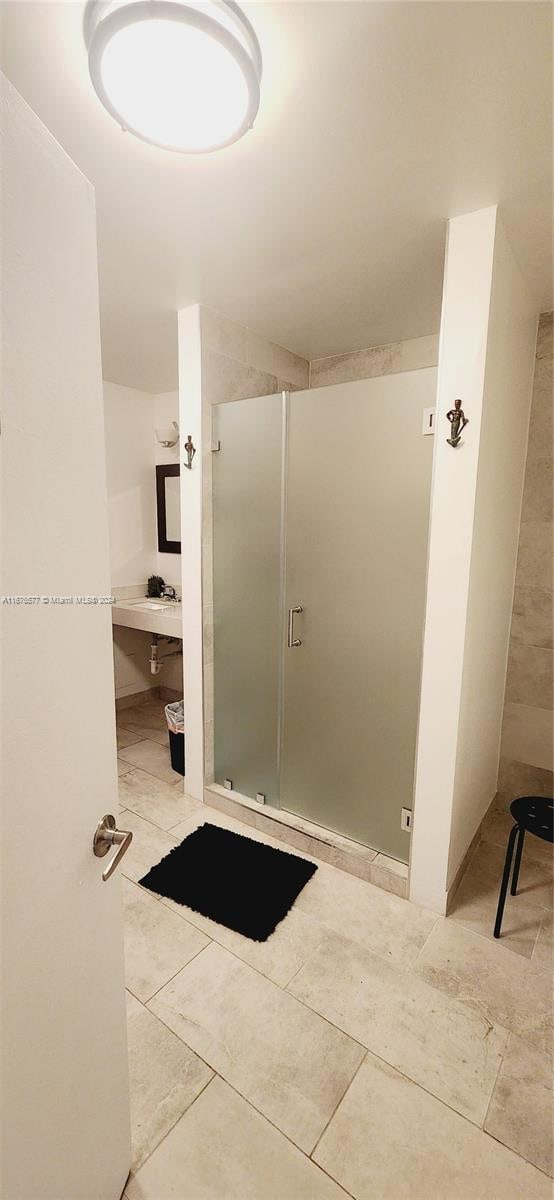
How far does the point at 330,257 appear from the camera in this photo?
1.76 metres

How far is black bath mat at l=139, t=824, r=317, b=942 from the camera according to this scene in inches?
71.5

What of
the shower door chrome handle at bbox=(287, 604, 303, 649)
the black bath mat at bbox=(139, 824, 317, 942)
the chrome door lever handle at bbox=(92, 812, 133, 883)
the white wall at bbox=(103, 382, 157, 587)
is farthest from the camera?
the white wall at bbox=(103, 382, 157, 587)

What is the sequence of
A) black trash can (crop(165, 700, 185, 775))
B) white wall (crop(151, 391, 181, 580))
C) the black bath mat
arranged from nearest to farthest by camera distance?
the black bath mat
black trash can (crop(165, 700, 185, 775))
white wall (crop(151, 391, 181, 580))

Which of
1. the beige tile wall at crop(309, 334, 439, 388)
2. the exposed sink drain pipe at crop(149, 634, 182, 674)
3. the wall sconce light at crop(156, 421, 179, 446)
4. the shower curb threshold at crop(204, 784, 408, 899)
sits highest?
the beige tile wall at crop(309, 334, 439, 388)

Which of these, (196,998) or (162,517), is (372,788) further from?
(162,517)

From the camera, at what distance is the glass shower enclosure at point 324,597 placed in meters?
1.87

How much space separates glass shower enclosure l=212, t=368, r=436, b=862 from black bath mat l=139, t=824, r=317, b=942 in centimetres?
28

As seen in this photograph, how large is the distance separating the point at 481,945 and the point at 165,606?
2.63 meters

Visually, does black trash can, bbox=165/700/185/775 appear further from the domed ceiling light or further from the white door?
the domed ceiling light

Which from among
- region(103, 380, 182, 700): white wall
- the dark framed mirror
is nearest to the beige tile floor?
region(103, 380, 182, 700): white wall

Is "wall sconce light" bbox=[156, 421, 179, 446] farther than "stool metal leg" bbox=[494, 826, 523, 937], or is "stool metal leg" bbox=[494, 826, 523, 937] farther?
"wall sconce light" bbox=[156, 421, 179, 446]

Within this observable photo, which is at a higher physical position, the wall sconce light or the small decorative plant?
the wall sconce light

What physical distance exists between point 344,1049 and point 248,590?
1700 millimetres

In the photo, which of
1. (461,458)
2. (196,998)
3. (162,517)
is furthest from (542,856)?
(162,517)
